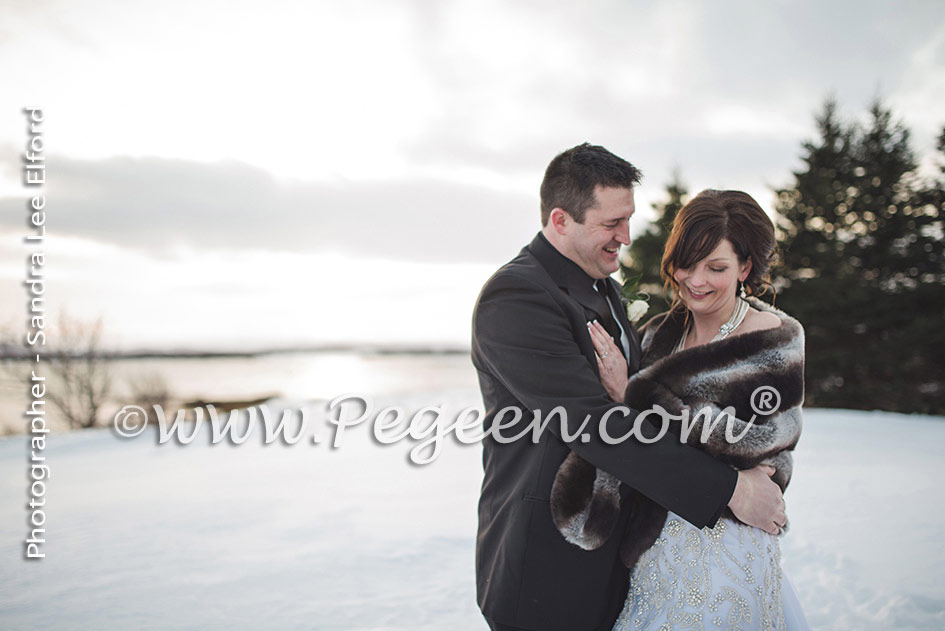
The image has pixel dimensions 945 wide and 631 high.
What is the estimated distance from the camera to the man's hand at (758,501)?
1.73 meters

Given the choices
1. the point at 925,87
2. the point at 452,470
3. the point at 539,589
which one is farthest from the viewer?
the point at 925,87

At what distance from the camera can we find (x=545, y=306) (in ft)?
5.98

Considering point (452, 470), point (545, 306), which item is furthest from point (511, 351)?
point (452, 470)

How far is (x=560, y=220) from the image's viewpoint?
208 centimetres

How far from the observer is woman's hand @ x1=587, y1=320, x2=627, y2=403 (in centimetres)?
197

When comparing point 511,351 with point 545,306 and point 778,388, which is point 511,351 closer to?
point 545,306

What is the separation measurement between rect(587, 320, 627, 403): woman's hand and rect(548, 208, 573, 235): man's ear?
349 millimetres

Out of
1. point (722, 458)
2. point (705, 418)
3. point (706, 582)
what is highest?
point (705, 418)

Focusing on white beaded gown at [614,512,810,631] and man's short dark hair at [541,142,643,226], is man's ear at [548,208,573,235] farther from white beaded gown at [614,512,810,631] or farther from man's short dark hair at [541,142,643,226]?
white beaded gown at [614,512,810,631]

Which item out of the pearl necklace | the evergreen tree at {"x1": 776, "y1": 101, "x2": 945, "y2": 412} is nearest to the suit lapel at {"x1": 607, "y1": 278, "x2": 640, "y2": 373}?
the pearl necklace

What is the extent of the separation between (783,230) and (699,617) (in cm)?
1918

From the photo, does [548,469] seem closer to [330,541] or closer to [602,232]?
[602,232]

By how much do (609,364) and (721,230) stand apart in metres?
0.63

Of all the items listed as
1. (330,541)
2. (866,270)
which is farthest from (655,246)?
(330,541)
